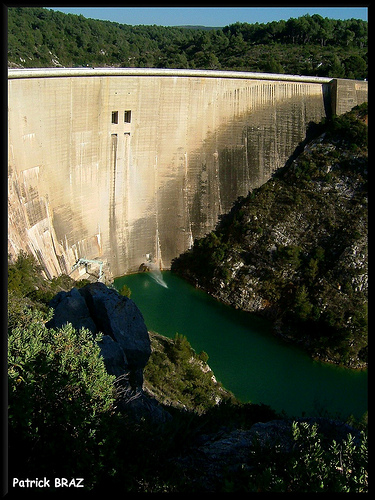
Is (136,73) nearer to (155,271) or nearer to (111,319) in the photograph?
(155,271)

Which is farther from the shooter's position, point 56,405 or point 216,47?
point 216,47

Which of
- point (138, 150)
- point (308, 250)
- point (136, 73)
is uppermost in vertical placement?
point (136, 73)

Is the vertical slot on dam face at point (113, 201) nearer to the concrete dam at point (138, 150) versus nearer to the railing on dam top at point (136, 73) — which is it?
the concrete dam at point (138, 150)

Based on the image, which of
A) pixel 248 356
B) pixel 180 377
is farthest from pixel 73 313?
pixel 248 356

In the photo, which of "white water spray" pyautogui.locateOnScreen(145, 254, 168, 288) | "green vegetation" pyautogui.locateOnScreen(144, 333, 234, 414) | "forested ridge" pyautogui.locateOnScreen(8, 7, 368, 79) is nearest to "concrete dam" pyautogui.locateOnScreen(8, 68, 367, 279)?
"white water spray" pyautogui.locateOnScreen(145, 254, 168, 288)

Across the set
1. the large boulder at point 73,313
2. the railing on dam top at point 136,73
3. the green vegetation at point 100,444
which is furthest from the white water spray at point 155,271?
the green vegetation at point 100,444

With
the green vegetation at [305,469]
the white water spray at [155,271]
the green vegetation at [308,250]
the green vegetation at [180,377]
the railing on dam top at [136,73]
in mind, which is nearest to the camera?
the green vegetation at [305,469]
